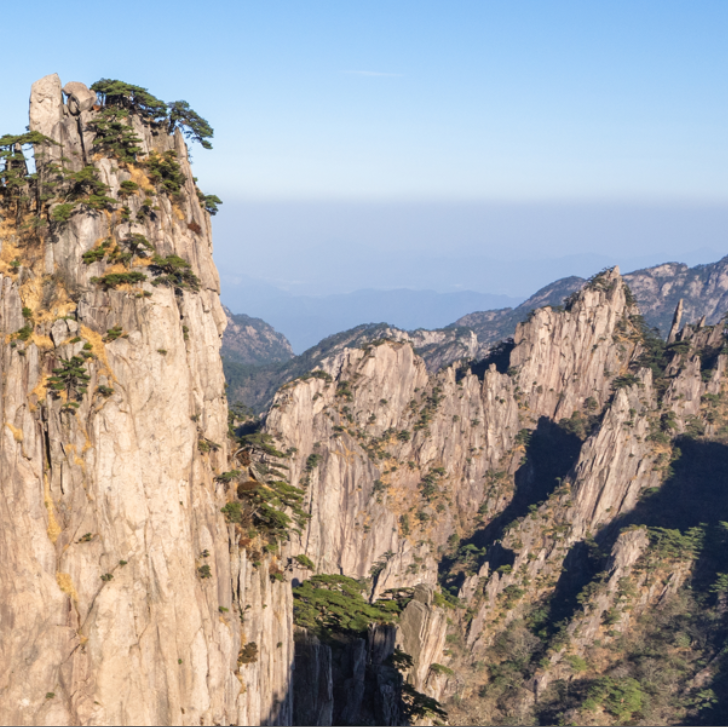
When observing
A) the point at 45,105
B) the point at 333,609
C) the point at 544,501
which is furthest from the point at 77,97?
the point at 544,501

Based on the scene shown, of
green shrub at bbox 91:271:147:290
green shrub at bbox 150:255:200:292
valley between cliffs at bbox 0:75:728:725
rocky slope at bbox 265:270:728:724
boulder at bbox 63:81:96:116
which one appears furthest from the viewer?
rocky slope at bbox 265:270:728:724

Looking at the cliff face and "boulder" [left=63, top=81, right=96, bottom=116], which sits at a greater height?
"boulder" [left=63, top=81, right=96, bottom=116]

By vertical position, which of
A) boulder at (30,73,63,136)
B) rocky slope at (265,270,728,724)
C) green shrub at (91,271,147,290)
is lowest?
rocky slope at (265,270,728,724)

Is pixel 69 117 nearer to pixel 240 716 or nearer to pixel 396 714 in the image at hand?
pixel 240 716

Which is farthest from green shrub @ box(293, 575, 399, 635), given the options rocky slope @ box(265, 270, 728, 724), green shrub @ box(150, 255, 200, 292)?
green shrub @ box(150, 255, 200, 292)

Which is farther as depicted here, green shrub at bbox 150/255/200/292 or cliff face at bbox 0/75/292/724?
green shrub at bbox 150/255/200/292

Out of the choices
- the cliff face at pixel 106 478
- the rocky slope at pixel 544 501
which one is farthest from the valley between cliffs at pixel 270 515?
the rocky slope at pixel 544 501

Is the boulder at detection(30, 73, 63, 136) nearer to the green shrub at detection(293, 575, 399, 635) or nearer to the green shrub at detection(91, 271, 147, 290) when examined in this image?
the green shrub at detection(91, 271, 147, 290)

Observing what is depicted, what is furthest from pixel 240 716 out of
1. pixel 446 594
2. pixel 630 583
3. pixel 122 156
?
pixel 630 583
